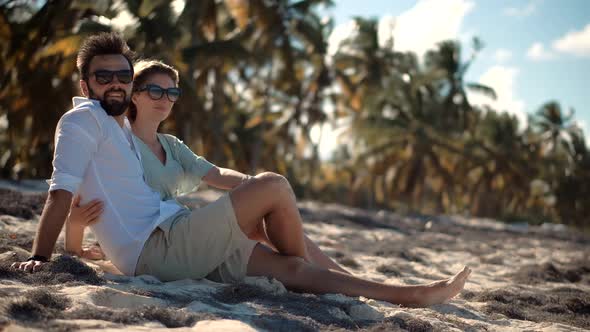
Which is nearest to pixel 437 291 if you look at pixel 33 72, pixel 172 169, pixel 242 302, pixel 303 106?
pixel 242 302

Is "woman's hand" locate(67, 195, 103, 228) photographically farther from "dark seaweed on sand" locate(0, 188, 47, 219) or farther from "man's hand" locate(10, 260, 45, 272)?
"dark seaweed on sand" locate(0, 188, 47, 219)

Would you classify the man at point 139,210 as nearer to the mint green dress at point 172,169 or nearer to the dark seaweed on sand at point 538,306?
the mint green dress at point 172,169

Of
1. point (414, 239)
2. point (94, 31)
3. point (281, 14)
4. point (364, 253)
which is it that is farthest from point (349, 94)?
point (364, 253)

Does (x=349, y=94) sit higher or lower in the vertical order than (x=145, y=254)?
higher

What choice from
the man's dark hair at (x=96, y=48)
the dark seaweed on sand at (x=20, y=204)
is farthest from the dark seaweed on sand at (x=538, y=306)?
the dark seaweed on sand at (x=20, y=204)

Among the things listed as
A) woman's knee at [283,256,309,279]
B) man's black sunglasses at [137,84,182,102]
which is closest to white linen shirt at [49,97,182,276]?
man's black sunglasses at [137,84,182,102]

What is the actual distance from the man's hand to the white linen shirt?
0.32 m

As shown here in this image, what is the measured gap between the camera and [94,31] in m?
13.9

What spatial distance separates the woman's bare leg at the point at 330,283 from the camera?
317 centimetres

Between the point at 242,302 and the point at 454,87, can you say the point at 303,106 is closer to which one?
the point at 454,87

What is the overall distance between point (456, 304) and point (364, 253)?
7.16 feet

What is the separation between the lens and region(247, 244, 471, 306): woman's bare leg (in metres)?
3.17

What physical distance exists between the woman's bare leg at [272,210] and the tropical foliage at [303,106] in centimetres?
1140

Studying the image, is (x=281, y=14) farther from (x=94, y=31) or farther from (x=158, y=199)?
(x=158, y=199)
